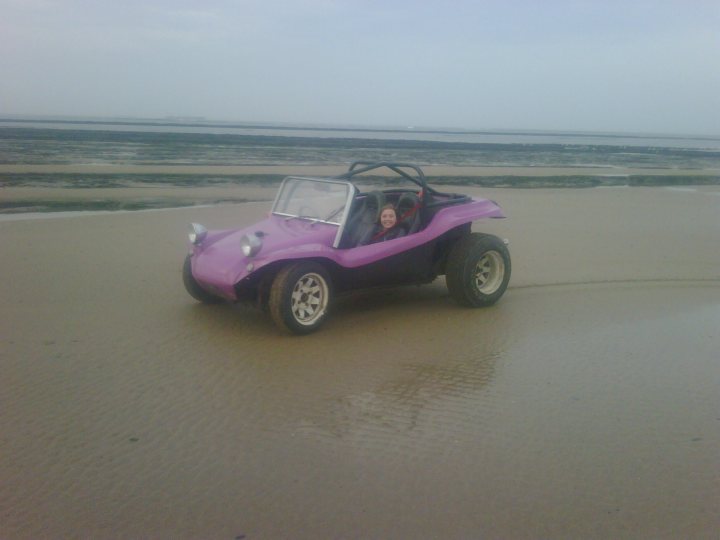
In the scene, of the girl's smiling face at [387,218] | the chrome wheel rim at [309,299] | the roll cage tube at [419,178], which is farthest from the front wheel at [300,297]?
the roll cage tube at [419,178]

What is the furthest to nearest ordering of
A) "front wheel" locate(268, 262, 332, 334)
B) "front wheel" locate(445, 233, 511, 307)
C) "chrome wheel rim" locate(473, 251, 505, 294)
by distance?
"chrome wheel rim" locate(473, 251, 505, 294), "front wheel" locate(445, 233, 511, 307), "front wheel" locate(268, 262, 332, 334)

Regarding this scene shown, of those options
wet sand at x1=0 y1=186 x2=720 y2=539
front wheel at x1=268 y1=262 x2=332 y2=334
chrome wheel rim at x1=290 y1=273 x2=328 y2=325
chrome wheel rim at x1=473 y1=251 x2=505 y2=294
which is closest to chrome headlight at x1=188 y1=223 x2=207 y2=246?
wet sand at x1=0 y1=186 x2=720 y2=539

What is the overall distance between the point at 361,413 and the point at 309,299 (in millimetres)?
1796

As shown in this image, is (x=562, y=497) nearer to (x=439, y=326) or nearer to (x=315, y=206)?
(x=439, y=326)

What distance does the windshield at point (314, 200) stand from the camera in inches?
274

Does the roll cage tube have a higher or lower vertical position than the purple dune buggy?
higher

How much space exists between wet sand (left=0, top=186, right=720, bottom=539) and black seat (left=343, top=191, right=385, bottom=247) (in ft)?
2.34

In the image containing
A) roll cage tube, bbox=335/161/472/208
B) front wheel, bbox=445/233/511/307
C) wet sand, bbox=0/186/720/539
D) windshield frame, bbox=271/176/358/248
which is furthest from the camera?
roll cage tube, bbox=335/161/472/208

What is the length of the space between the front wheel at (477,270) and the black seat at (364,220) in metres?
0.90

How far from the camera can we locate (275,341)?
6.04m

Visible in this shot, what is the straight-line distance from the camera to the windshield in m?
6.96

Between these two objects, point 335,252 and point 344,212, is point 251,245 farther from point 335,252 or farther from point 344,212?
point 344,212

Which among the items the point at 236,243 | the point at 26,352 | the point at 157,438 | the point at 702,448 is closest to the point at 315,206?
the point at 236,243

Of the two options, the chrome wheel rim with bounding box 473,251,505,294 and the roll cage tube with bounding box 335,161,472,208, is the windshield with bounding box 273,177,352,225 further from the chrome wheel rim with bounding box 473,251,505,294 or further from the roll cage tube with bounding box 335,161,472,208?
the chrome wheel rim with bounding box 473,251,505,294
